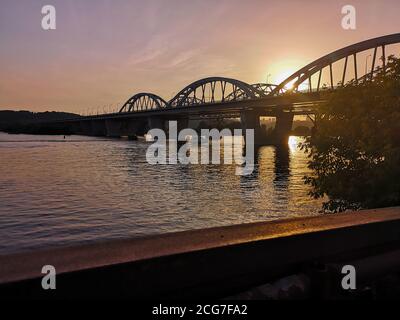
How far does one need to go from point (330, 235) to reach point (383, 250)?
843mm

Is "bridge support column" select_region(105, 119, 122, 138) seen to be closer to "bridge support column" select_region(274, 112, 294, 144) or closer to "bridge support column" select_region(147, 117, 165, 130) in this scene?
"bridge support column" select_region(147, 117, 165, 130)

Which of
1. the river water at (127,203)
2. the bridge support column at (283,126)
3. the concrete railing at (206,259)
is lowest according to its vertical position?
the river water at (127,203)

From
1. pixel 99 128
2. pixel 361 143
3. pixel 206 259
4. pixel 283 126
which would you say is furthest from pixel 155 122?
pixel 206 259

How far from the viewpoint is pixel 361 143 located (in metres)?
13.1

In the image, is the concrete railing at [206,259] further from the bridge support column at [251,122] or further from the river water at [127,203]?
the bridge support column at [251,122]

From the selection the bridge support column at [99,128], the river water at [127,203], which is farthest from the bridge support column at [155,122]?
the river water at [127,203]

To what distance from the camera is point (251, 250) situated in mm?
3213

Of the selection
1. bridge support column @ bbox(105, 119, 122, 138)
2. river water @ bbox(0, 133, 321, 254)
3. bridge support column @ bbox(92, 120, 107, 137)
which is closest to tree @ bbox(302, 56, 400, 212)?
river water @ bbox(0, 133, 321, 254)

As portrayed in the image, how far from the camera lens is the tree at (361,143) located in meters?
12.3

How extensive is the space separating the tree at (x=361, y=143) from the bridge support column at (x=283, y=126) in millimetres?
100848

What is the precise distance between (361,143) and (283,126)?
350 feet

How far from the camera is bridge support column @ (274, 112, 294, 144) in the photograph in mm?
115006
